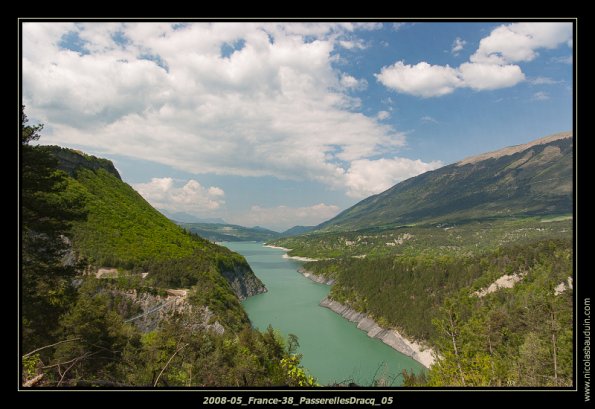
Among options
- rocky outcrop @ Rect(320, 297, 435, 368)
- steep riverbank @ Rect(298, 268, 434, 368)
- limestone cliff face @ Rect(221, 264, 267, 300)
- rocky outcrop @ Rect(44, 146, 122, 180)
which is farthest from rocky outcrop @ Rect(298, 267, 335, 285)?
rocky outcrop @ Rect(44, 146, 122, 180)

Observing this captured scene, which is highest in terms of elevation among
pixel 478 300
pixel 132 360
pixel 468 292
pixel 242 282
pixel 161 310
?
pixel 132 360

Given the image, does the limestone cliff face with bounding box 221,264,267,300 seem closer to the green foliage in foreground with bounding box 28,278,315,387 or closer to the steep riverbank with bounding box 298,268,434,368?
the steep riverbank with bounding box 298,268,434,368

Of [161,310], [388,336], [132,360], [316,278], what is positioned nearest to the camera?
[132,360]

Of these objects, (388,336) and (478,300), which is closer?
(388,336)

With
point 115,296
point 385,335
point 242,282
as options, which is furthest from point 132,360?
point 242,282

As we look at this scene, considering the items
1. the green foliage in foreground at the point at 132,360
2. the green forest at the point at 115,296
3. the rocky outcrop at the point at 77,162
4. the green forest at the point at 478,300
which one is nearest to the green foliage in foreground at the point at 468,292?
the green forest at the point at 478,300

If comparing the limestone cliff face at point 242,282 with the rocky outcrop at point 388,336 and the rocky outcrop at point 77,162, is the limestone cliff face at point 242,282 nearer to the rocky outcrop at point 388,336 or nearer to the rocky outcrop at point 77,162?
the rocky outcrop at point 388,336

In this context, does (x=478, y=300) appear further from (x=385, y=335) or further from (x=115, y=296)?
(x=115, y=296)
